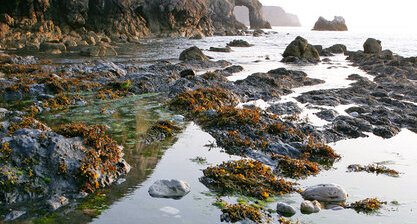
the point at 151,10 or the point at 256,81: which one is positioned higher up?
the point at 151,10

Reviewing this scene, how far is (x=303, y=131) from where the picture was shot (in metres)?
12.6

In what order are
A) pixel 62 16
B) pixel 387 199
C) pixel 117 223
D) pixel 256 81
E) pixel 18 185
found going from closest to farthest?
1. pixel 117 223
2. pixel 18 185
3. pixel 387 199
4. pixel 256 81
5. pixel 62 16

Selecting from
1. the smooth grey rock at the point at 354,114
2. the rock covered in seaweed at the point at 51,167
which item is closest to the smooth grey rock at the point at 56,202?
the rock covered in seaweed at the point at 51,167

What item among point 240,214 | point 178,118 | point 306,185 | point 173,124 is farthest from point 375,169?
point 178,118

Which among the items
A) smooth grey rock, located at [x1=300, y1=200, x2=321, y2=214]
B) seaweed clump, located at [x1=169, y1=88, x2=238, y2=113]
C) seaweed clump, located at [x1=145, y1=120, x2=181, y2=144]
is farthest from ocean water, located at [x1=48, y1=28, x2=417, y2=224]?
seaweed clump, located at [x1=169, y1=88, x2=238, y2=113]

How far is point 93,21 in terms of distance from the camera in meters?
69.8

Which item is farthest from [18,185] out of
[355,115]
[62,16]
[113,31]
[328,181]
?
[113,31]

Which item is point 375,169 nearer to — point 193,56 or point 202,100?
point 202,100

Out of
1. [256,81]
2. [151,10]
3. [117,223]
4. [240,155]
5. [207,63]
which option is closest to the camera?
[117,223]

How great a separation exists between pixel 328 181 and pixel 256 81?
544 inches

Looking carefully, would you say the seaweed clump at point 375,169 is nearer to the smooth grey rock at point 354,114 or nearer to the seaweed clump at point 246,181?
the seaweed clump at point 246,181

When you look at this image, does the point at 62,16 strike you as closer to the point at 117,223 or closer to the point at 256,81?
the point at 256,81

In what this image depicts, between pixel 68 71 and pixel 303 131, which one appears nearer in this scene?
pixel 303 131

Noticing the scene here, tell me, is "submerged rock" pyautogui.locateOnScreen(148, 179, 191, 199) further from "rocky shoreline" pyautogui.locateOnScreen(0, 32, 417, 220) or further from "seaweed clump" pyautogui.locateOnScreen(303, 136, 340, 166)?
"seaweed clump" pyautogui.locateOnScreen(303, 136, 340, 166)
